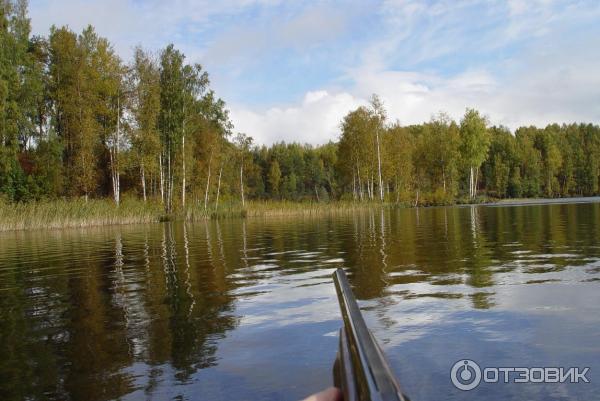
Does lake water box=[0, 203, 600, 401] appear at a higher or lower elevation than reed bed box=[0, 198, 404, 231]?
lower

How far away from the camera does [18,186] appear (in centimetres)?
4322

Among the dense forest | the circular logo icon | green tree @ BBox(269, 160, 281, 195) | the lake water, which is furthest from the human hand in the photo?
green tree @ BBox(269, 160, 281, 195)

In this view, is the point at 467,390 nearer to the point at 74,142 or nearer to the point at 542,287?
the point at 542,287

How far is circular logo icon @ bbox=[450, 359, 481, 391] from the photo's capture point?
4227 millimetres

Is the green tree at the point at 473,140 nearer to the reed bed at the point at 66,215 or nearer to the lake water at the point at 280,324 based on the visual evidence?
the reed bed at the point at 66,215

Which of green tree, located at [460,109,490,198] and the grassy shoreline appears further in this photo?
green tree, located at [460,109,490,198]

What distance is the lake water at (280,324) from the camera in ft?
14.5

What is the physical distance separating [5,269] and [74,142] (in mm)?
35906

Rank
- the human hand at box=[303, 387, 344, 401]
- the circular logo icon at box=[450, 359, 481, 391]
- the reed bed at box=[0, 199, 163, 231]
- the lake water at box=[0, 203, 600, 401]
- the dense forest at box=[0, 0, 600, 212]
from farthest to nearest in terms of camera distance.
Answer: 1. the dense forest at box=[0, 0, 600, 212]
2. the reed bed at box=[0, 199, 163, 231]
3. the lake water at box=[0, 203, 600, 401]
4. the circular logo icon at box=[450, 359, 481, 391]
5. the human hand at box=[303, 387, 344, 401]

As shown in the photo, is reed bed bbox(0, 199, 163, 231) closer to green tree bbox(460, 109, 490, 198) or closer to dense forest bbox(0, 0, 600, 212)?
dense forest bbox(0, 0, 600, 212)

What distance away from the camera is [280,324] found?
6.43 meters
